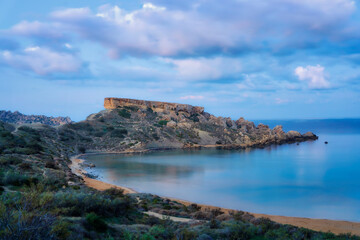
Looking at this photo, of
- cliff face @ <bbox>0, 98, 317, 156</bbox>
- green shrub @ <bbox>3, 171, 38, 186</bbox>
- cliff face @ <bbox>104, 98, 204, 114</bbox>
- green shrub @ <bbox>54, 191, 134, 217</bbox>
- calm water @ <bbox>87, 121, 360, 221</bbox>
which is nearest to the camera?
green shrub @ <bbox>54, 191, 134, 217</bbox>

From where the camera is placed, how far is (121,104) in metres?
67.5

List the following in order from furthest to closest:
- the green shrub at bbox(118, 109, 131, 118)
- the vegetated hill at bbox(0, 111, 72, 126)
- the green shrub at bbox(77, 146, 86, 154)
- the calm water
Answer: the vegetated hill at bbox(0, 111, 72, 126)
the green shrub at bbox(118, 109, 131, 118)
the green shrub at bbox(77, 146, 86, 154)
the calm water

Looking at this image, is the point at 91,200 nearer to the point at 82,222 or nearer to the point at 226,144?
the point at 82,222

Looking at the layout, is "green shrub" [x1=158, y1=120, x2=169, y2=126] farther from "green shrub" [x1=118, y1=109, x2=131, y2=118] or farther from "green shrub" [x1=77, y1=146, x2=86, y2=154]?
"green shrub" [x1=77, y1=146, x2=86, y2=154]

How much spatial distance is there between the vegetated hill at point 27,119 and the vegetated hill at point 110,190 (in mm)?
46159

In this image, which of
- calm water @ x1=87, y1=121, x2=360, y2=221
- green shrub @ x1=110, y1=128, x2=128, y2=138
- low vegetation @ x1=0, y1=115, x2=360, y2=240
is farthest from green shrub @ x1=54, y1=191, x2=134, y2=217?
green shrub @ x1=110, y1=128, x2=128, y2=138

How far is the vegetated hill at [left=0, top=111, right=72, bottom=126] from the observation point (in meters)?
88.1

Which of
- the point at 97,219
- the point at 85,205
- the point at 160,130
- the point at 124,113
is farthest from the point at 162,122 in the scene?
the point at 97,219

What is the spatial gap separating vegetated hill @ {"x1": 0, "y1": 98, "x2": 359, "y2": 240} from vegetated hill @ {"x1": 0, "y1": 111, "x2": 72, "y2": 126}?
46.2m

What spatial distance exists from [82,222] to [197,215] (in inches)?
241

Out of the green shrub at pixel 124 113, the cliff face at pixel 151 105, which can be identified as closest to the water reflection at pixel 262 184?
the green shrub at pixel 124 113

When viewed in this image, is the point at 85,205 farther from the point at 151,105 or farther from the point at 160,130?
the point at 151,105

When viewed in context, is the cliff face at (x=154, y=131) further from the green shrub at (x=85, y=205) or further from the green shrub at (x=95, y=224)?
the green shrub at (x=95, y=224)

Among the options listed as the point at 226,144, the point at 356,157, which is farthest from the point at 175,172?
the point at 226,144
